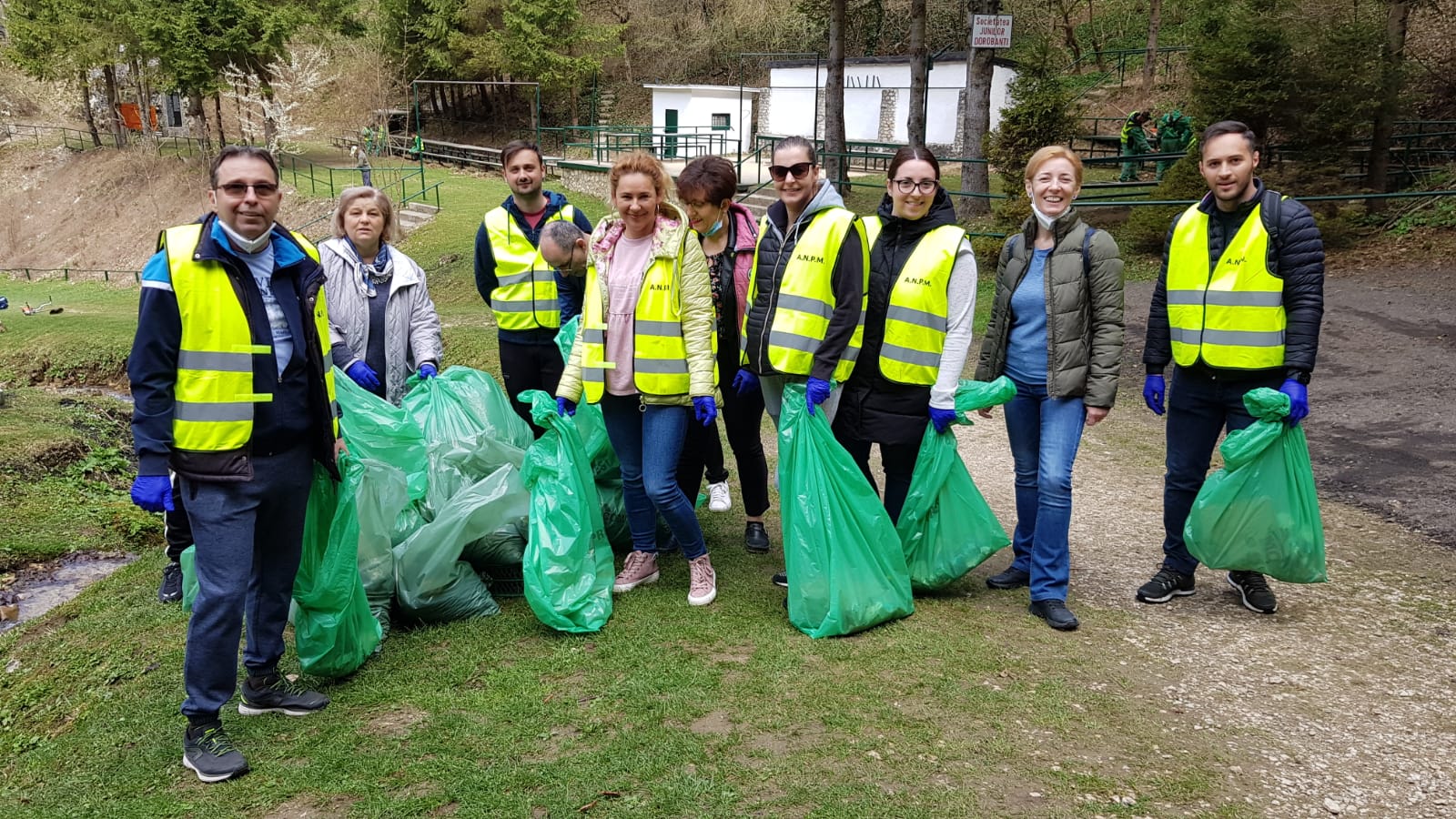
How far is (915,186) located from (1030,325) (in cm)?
67

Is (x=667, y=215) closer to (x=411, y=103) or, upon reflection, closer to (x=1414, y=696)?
(x=1414, y=696)

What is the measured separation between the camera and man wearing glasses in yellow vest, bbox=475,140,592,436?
4.64m

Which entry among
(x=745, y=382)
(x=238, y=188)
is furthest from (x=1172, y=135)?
(x=238, y=188)

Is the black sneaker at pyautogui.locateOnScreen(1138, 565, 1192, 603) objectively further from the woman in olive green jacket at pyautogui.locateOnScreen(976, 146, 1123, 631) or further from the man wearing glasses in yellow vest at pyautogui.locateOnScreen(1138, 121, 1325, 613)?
the woman in olive green jacket at pyautogui.locateOnScreen(976, 146, 1123, 631)

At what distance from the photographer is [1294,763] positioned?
2.84 metres

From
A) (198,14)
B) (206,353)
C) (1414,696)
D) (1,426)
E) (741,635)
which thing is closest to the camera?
(206,353)

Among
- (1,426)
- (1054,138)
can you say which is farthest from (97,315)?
(1054,138)

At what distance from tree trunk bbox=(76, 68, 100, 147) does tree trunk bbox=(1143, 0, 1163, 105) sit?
30017mm

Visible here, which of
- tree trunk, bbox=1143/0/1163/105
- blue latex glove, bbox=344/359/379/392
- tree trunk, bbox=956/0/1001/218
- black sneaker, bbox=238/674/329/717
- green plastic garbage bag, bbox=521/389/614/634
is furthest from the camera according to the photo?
tree trunk, bbox=1143/0/1163/105

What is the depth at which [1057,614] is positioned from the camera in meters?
3.73

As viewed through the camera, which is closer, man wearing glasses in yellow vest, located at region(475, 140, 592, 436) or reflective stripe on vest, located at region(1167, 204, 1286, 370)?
reflective stripe on vest, located at region(1167, 204, 1286, 370)

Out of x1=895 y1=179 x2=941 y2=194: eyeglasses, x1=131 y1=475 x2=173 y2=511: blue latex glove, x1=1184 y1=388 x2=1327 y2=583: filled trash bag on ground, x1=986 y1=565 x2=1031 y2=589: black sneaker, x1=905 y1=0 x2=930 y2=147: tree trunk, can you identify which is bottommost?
x1=986 y1=565 x2=1031 y2=589: black sneaker

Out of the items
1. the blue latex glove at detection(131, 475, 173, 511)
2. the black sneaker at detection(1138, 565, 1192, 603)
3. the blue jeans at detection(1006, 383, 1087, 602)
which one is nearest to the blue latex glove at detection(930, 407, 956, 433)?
the blue jeans at detection(1006, 383, 1087, 602)

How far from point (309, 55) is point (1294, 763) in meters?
30.7
